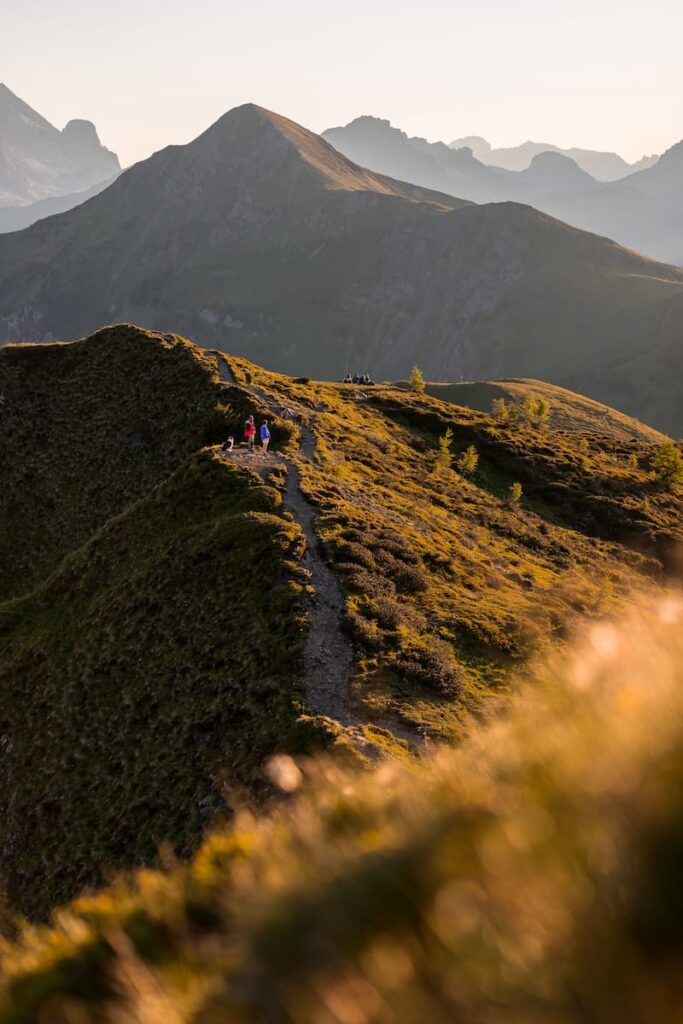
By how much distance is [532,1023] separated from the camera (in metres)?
3.06

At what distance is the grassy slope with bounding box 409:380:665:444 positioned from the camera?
468ft

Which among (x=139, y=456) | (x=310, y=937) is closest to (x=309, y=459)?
(x=139, y=456)

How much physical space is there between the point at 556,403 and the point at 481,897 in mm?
160153

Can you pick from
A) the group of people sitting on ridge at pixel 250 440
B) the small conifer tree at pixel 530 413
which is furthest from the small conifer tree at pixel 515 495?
the small conifer tree at pixel 530 413

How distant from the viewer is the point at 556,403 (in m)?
154

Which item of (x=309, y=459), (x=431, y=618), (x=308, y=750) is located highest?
(x=309, y=459)

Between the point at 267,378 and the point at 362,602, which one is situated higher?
the point at 267,378

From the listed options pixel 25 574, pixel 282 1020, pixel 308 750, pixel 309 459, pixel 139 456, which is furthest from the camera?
pixel 139 456

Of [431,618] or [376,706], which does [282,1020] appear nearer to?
[376,706]

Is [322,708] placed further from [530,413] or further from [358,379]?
[358,379]

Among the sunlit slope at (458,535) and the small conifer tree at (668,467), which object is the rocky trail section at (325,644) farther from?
the small conifer tree at (668,467)

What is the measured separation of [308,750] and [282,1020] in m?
14.0

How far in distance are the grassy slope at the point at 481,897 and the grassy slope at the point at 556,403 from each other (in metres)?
139

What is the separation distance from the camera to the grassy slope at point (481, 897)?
10.6ft
